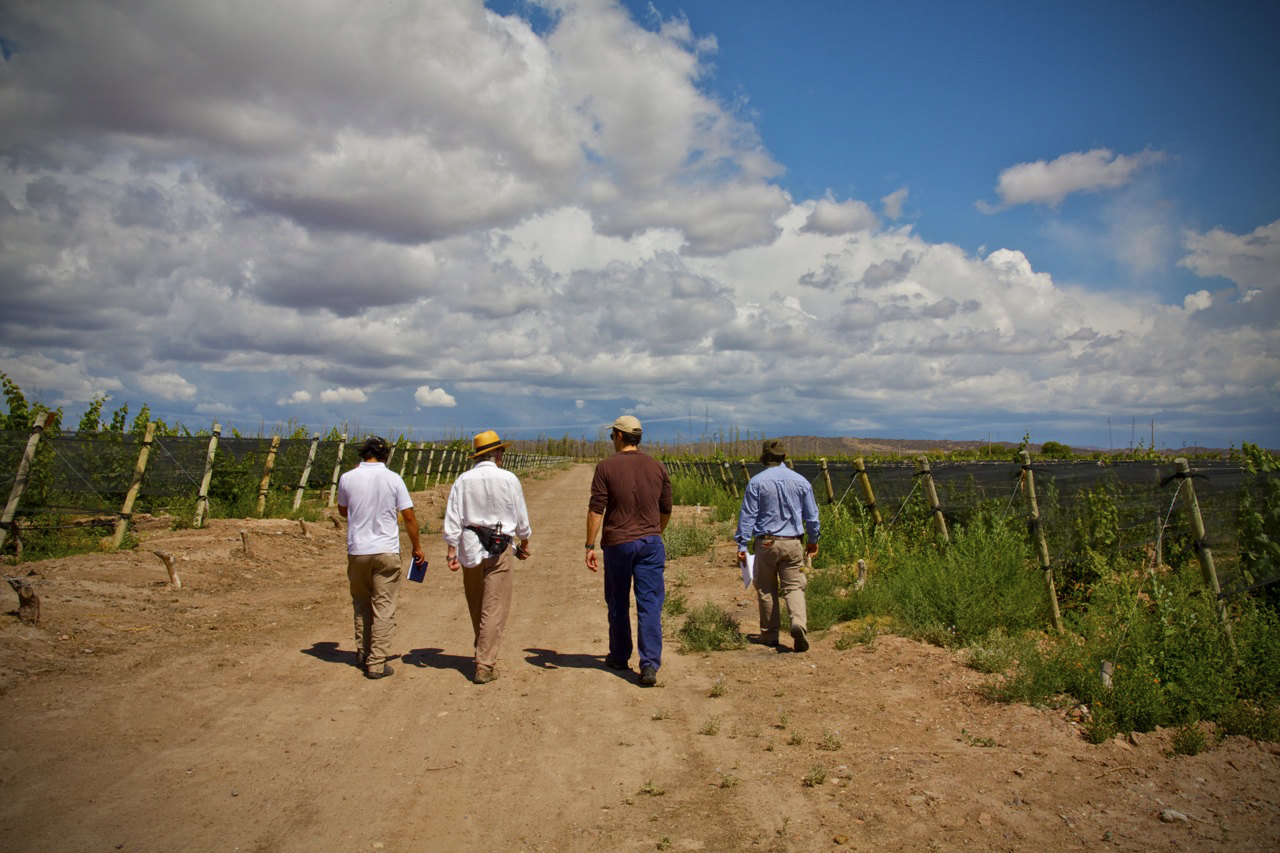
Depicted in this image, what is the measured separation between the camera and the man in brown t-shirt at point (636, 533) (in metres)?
6.96

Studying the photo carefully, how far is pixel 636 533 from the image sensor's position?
7.00m

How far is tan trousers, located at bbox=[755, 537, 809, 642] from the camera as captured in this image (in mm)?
8031

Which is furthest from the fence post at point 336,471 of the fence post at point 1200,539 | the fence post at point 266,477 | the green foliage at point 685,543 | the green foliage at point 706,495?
the fence post at point 1200,539

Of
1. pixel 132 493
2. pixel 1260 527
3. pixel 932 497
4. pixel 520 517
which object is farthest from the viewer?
pixel 132 493

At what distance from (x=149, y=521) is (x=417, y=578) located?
1109 cm

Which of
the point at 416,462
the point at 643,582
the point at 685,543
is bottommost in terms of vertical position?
the point at 685,543

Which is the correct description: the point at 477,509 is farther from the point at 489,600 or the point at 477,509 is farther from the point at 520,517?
the point at 489,600

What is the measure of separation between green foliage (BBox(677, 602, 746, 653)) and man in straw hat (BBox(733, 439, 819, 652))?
392 millimetres

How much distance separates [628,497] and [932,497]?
17.0 ft

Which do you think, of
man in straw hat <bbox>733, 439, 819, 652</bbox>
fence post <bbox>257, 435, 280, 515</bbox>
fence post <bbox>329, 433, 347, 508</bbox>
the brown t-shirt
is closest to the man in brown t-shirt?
the brown t-shirt

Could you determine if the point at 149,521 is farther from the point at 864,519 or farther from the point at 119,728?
the point at 864,519

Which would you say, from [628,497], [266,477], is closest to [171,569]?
[628,497]

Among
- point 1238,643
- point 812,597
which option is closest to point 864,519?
point 812,597

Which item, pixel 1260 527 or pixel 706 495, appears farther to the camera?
pixel 706 495
